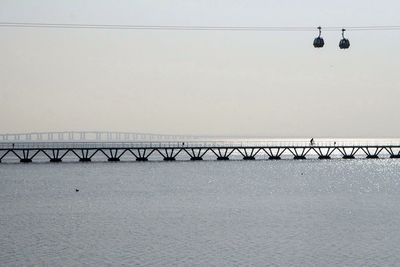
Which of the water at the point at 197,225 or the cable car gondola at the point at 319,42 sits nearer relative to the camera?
the water at the point at 197,225

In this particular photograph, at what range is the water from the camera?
32.4 m

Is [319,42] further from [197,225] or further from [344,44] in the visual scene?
[197,225]

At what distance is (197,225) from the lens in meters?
43.3

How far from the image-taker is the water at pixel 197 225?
32.4 metres

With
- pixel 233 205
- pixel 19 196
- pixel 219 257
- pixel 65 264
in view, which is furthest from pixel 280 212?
pixel 19 196

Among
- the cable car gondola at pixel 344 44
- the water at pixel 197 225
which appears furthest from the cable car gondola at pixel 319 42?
the water at pixel 197 225

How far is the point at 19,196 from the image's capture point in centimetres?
6519

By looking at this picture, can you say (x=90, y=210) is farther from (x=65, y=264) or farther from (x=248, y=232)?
(x=65, y=264)

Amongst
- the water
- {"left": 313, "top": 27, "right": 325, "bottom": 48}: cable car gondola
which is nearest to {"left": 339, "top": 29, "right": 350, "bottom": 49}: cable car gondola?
{"left": 313, "top": 27, "right": 325, "bottom": 48}: cable car gondola

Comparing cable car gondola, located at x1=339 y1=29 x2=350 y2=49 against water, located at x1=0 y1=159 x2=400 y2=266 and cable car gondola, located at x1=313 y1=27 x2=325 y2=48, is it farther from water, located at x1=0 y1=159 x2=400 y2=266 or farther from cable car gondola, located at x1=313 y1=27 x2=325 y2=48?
water, located at x1=0 y1=159 x2=400 y2=266

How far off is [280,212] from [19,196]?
90.8 ft

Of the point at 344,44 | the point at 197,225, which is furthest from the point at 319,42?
the point at 197,225

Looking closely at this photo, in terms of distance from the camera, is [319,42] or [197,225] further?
[197,225]

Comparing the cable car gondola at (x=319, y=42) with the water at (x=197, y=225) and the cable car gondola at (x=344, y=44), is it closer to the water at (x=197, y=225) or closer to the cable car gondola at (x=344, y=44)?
the cable car gondola at (x=344, y=44)
